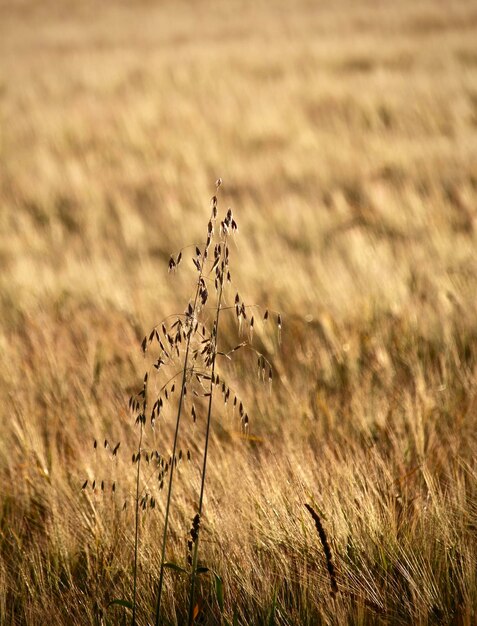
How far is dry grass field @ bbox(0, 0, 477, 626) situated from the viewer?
1.44m

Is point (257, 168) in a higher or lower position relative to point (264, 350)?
higher

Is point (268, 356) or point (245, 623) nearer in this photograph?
point (245, 623)

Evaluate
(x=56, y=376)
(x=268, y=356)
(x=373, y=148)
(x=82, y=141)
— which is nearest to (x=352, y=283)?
(x=268, y=356)

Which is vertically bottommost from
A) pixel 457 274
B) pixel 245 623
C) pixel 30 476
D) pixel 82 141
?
pixel 245 623

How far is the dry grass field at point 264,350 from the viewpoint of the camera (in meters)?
1.44

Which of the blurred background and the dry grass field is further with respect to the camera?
the blurred background

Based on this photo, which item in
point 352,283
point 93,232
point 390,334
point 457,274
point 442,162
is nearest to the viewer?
point 390,334

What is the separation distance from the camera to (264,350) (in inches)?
109

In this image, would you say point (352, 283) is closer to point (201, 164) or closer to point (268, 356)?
point (268, 356)

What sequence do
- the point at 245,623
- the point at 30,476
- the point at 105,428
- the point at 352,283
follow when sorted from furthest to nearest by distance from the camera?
the point at 352,283, the point at 105,428, the point at 30,476, the point at 245,623

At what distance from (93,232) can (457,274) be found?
2.62m

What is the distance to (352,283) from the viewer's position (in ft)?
10.7

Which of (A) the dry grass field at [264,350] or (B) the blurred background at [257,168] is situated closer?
(A) the dry grass field at [264,350]

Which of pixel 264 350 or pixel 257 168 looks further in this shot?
pixel 257 168
